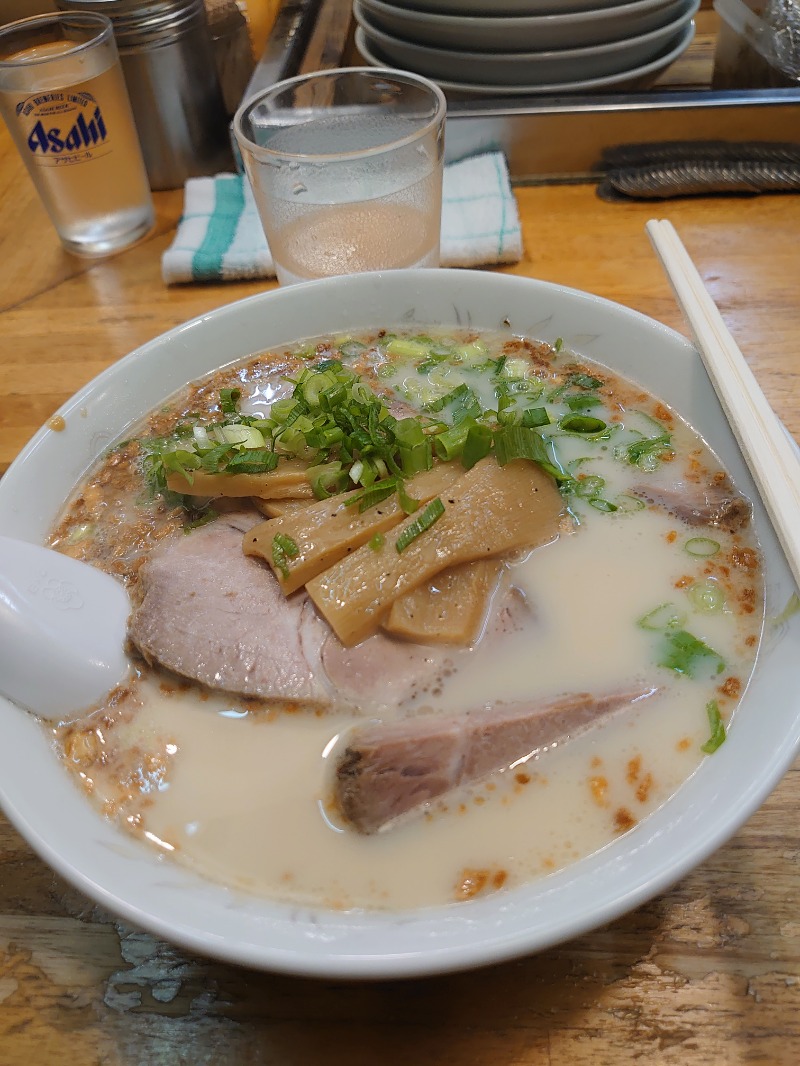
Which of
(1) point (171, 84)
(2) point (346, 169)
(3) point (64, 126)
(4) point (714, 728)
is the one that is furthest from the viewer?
(1) point (171, 84)

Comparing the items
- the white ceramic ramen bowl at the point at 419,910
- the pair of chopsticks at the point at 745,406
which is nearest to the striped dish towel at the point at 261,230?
the pair of chopsticks at the point at 745,406

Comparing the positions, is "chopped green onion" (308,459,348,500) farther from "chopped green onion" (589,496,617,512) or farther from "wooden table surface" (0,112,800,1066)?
"wooden table surface" (0,112,800,1066)

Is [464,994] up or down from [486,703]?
down

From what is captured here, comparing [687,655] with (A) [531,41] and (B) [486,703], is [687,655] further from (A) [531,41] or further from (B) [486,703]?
(A) [531,41]

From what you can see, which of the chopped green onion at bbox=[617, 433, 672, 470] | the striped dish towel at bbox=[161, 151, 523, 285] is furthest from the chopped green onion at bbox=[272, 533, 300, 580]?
the striped dish towel at bbox=[161, 151, 523, 285]

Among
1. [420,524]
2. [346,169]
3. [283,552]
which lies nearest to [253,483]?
[283,552]

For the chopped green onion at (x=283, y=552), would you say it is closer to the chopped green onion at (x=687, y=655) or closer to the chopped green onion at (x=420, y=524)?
the chopped green onion at (x=420, y=524)
